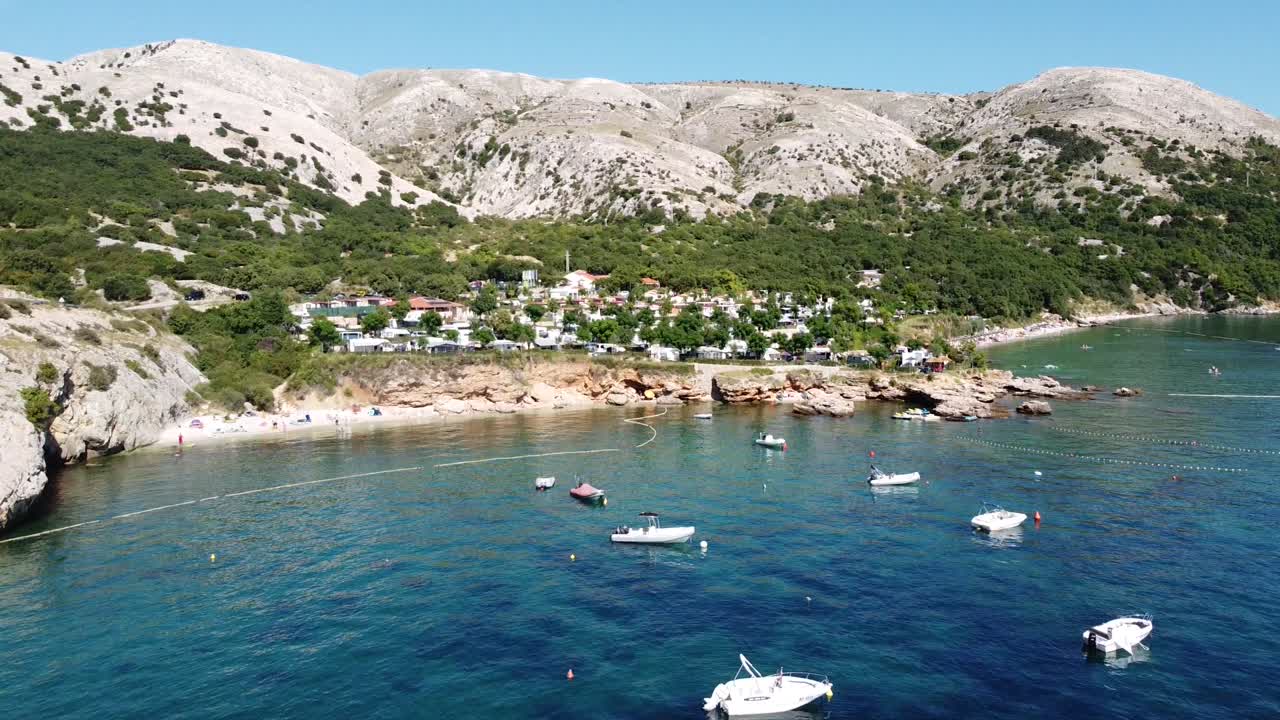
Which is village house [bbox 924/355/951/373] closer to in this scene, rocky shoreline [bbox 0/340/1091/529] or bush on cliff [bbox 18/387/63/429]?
rocky shoreline [bbox 0/340/1091/529]

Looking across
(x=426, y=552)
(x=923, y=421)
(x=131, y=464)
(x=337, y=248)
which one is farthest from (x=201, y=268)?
(x=923, y=421)

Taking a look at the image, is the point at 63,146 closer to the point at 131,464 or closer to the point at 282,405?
the point at 282,405

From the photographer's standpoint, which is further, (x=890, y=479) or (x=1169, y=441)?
(x=1169, y=441)

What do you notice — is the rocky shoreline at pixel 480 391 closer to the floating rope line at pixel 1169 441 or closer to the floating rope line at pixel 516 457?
the floating rope line at pixel 1169 441

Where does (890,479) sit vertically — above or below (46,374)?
below

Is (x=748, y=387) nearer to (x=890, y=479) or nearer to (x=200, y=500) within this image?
(x=890, y=479)

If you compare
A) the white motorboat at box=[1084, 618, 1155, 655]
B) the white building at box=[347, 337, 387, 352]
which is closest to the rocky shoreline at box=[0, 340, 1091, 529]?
the white building at box=[347, 337, 387, 352]

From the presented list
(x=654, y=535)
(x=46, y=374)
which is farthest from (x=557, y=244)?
(x=654, y=535)
